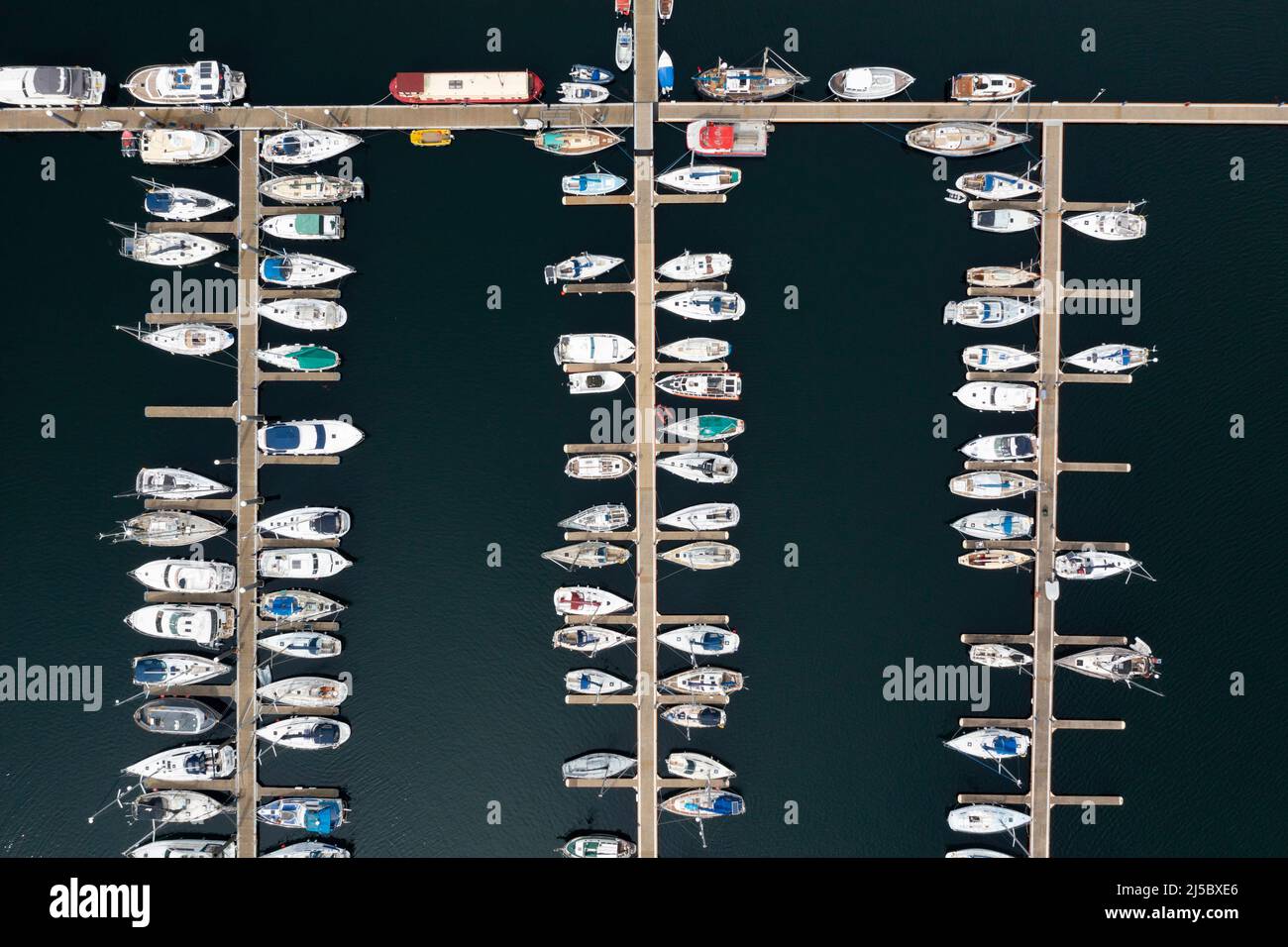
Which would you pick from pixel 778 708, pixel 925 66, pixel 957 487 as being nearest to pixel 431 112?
Answer: pixel 925 66

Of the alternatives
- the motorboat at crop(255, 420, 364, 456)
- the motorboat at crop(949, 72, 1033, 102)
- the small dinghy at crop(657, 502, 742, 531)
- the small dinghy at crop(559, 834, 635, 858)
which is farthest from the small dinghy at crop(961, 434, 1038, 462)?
the motorboat at crop(255, 420, 364, 456)

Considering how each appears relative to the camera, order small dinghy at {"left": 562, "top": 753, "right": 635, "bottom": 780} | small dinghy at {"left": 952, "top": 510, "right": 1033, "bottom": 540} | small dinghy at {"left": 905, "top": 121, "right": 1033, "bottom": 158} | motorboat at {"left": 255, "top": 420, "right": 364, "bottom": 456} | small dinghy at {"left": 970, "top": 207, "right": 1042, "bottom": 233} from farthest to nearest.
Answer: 1. small dinghy at {"left": 562, "top": 753, "right": 635, "bottom": 780}
2. small dinghy at {"left": 952, "top": 510, "right": 1033, "bottom": 540}
3. motorboat at {"left": 255, "top": 420, "right": 364, "bottom": 456}
4. small dinghy at {"left": 970, "top": 207, "right": 1042, "bottom": 233}
5. small dinghy at {"left": 905, "top": 121, "right": 1033, "bottom": 158}

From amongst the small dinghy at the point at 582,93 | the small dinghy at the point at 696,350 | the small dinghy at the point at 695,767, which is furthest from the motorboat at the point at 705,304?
the small dinghy at the point at 695,767

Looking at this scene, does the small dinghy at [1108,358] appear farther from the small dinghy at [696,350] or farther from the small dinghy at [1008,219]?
the small dinghy at [696,350]

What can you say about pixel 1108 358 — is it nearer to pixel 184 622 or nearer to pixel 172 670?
pixel 184 622

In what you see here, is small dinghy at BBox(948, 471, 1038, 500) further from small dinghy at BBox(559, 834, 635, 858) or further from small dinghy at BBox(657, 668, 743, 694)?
small dinghy at BBox(559, 834, 635, 858)

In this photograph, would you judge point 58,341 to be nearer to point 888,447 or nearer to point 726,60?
point 726,60
